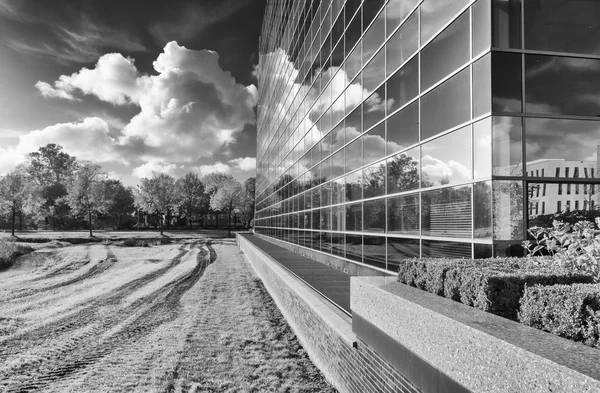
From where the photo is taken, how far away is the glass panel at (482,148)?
6.03 m

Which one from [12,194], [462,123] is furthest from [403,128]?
[12,194]

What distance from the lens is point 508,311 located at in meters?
3.52

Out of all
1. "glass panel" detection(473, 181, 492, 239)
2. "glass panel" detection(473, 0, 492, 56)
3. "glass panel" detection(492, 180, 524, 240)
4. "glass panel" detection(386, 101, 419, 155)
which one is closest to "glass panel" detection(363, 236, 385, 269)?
"glass panel" detection(386, 101, 419, 155)

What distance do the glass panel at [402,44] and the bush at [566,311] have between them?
693 cm

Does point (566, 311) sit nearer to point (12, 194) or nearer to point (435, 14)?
point (435, 14)

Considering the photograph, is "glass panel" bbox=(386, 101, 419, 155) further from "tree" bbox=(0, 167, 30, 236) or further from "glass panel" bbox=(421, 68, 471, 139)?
"tree" bbox=(0, 167, 30, 236)

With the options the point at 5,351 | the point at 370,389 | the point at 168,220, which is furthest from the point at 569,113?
the point at 168,220

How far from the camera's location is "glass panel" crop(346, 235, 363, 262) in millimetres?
11828

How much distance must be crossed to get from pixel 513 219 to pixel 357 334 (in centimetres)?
307

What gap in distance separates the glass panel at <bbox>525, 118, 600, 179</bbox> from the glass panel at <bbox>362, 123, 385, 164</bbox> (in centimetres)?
452

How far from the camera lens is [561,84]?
6.09 m

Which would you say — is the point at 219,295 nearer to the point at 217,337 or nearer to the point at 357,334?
the point at 217,337

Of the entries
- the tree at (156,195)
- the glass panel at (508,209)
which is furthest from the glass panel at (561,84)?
the tree at (156,195)

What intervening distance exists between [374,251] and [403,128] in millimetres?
3542
